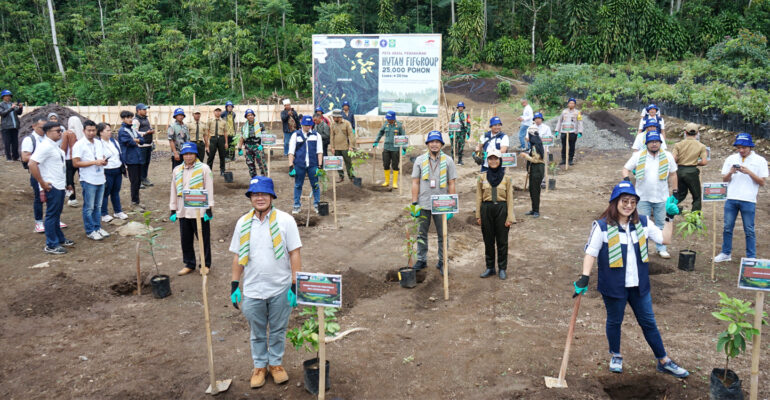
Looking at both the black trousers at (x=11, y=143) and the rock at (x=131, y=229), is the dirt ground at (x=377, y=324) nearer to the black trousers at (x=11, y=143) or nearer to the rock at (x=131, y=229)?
the rock at (x=131, y=229)

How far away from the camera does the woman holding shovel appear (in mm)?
4258

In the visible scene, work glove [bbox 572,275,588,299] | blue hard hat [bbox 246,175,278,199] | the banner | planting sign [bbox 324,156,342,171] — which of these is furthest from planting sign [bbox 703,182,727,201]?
the banner

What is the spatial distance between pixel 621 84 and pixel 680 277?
783 inches

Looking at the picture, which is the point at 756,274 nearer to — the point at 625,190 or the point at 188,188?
the point at 625,190

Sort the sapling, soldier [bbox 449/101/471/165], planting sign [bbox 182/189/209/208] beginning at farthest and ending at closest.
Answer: soldier [bbox 449/101/471/165]
planting sign [bbox 182/189/209/208]
the sapling

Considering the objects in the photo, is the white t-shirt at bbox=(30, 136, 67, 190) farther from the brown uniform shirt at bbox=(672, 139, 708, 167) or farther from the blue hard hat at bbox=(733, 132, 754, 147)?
the brown uniform shirt at bbox=(672, 139, 708, 167)

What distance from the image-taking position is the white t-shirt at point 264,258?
4293 mm

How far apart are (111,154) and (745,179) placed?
9.60m

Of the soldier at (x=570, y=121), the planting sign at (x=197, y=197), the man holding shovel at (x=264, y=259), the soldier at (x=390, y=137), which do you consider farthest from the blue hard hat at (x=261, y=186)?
the soldier at (x=570, y=121)

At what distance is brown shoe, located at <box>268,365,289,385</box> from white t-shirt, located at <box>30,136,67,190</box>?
532cm

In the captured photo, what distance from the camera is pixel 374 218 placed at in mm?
10203

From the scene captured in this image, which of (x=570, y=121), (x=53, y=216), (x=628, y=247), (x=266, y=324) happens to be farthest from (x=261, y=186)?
(x=570, y=121)

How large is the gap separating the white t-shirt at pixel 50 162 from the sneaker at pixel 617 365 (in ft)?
25.2

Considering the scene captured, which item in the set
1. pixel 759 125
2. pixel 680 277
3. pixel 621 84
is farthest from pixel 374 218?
pixel 621 84
